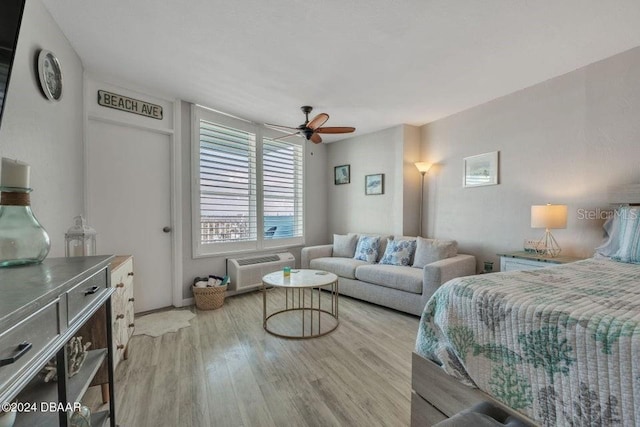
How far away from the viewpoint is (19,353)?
0.62 metres

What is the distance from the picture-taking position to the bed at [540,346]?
819 millimetres

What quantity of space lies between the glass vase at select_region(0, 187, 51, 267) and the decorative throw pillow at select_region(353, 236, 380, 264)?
11.3ft

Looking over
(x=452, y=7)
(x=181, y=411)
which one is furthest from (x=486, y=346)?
(x=452, y=7)

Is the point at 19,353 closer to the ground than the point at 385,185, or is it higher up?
closer to the ground

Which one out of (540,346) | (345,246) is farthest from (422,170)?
(540,346)

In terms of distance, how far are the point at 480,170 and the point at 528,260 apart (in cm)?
133

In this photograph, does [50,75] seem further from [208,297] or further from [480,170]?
[480,170]

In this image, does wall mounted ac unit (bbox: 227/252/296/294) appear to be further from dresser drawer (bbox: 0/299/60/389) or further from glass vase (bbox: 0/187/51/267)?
dresser drawer (bbox: 0/299/60/389)

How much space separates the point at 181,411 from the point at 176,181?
2.49m

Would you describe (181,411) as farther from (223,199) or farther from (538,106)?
(538,106)

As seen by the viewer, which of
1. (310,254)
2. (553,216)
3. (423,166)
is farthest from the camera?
(310,254)

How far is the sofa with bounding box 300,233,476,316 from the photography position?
304 cm

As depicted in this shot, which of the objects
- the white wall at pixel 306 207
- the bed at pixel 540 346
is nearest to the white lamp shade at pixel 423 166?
the white wall at pixel 306 207

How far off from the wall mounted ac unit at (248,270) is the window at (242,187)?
0.21m
